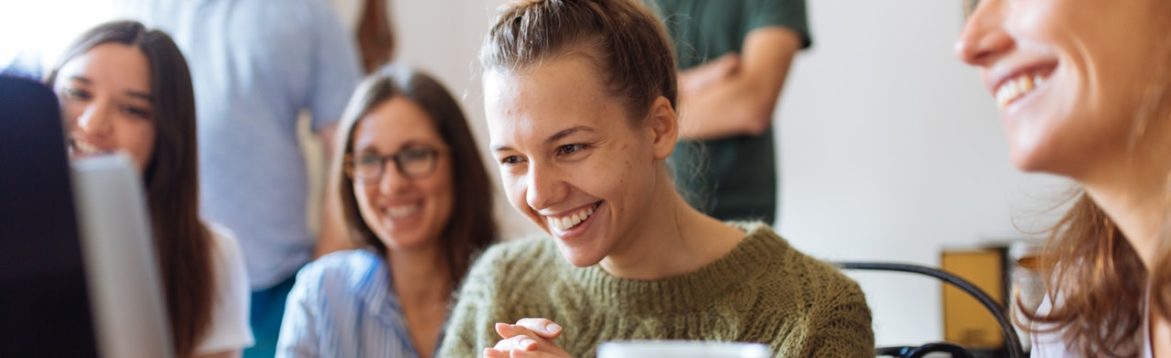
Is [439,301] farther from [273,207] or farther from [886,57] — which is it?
[886,57]

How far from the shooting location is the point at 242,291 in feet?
6.01

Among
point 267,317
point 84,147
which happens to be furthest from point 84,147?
point 267,317

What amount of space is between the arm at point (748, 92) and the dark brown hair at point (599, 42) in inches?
26.4

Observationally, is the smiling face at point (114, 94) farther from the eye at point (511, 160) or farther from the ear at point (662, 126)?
the ear at point (662, 126)

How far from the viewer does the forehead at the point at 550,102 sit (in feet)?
4.02

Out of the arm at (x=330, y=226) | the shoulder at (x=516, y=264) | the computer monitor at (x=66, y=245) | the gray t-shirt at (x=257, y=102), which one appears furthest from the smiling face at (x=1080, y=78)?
the gray t-shirt at (x=257, y=102)

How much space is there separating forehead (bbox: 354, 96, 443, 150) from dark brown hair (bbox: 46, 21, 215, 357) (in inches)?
11.2

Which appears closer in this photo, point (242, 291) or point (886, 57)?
point (242, 291)

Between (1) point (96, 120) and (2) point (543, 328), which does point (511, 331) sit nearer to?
(2) point (543, 328)

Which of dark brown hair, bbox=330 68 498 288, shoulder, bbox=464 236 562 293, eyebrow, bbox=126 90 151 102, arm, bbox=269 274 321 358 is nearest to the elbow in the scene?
dark brown hair, bbox=330 68 498 288

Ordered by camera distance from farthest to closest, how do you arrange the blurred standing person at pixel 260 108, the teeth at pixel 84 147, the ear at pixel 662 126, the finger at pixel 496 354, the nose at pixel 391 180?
the blurred standing person at pixel 260 108
the nose at pixel 391 180
the teeth at pixel 84 147
the ear at pixel 662 126
the finger at pixel 496 354

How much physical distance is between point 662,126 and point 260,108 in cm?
126

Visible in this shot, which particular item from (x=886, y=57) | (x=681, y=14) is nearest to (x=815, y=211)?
(x=886, y=57)

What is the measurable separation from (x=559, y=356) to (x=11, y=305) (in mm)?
554
